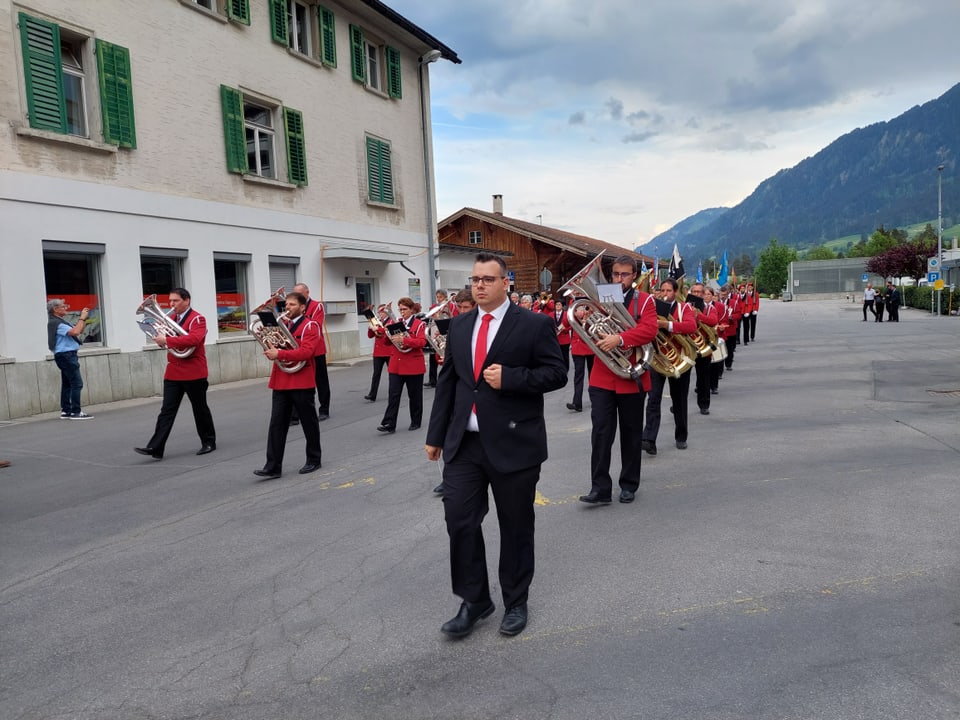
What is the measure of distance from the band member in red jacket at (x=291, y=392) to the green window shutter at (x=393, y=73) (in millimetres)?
16932

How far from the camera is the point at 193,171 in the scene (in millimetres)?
15750

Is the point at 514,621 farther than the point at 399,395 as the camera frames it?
No

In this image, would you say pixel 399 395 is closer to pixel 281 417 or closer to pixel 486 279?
pixel 281 417

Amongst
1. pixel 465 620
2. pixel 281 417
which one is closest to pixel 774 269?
pixel 281 417

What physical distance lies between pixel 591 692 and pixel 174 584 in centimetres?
280

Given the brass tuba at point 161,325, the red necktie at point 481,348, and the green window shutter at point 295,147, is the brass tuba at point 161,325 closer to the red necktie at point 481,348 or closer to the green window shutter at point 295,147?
the red necktie at point 481,348

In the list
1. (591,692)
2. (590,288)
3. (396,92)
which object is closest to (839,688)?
(591,692)

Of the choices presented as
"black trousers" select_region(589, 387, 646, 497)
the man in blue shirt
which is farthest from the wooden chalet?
"black trousers" select_region(589, 387, 646, 497)

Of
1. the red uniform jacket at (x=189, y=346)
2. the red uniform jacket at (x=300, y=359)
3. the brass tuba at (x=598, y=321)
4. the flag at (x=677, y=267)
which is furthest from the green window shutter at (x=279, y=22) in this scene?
→ the brass tuba at (x=598, y=321)

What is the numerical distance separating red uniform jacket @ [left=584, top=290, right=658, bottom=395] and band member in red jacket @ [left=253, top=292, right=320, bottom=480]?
2.89 m

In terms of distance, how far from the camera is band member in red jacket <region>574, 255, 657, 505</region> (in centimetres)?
597

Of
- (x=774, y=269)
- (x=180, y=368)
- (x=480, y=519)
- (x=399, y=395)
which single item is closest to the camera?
(x=480, y=519)

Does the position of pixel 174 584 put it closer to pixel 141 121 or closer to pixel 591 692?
pixel 591 692

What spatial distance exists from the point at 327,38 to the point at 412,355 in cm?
1353
